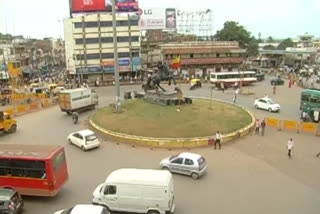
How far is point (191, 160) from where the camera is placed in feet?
62.3

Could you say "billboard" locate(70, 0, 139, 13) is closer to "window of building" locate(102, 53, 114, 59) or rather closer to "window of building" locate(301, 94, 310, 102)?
"window of building" locate(102, 53, 114, 59)

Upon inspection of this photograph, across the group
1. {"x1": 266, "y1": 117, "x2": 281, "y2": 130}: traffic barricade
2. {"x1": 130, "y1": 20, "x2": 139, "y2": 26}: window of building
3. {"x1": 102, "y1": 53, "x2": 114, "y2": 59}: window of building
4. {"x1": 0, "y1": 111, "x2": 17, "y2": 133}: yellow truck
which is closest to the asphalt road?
A: {"x1": 0, "y1": 111, "x2": 17, "y2": 133}: yellow truck

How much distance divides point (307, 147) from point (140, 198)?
15377 millimetres

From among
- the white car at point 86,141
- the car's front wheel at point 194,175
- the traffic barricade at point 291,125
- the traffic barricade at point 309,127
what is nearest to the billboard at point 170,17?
the traffic barricade at point 291,125

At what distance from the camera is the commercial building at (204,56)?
7128cm

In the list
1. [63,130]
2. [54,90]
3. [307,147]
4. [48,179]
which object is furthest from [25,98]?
[307,147]

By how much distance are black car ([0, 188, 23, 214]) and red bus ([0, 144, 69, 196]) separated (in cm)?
103

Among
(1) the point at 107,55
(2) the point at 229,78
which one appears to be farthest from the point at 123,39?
(2) the point at 229,78

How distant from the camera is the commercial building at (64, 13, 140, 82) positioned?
65188 mm

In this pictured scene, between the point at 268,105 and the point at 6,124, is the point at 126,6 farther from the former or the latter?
the point at 6,124

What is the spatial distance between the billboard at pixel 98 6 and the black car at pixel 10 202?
58.4m

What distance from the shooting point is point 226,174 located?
63.8 ft

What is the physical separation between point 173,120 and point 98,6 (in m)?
A: 46.3

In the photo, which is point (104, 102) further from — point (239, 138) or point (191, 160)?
point (191, 160)
